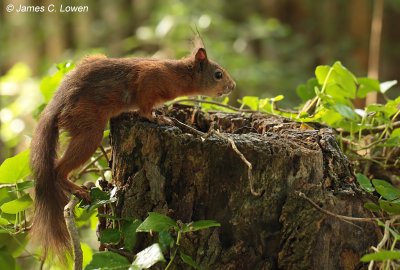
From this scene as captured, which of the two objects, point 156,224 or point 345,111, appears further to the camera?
point 345,111

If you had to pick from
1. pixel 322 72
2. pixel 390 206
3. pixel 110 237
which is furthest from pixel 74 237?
pixel 322 72

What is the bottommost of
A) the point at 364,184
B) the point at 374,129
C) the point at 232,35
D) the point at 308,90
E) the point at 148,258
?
the point at 148,258

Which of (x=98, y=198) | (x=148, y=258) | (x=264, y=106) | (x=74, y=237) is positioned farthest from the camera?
(x=264, y=106)

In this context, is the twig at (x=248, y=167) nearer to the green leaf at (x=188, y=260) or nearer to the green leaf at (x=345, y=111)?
the green leaf at (x=188, y=260)

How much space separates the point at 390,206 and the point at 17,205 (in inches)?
40.5

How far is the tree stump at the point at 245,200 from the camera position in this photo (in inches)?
56.8

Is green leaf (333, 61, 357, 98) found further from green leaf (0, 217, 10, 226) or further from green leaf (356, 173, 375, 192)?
green leaf (0, 217, 10, 226)

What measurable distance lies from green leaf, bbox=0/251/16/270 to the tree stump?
0.41 meters

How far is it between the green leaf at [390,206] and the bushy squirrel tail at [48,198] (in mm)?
871

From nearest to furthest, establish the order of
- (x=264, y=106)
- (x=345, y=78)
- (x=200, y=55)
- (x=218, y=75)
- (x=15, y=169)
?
(x=15, y=169)
(x=345, y=78)
(x=264, y=106)
(x=200, y=55)
(x=218, y=75)

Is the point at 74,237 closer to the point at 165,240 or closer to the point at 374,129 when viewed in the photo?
the point at 165,240

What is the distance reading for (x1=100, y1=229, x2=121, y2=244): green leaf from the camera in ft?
4.58

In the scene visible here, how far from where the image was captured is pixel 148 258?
123cm

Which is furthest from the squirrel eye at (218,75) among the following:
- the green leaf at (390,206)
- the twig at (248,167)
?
the green leaf at (390,206)
